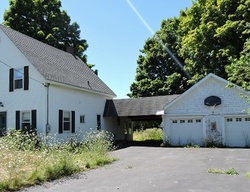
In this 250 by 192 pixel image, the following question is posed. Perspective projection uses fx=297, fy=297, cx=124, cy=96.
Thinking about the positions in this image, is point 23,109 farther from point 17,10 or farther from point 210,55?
point 17,10

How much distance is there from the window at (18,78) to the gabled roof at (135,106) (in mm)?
7551

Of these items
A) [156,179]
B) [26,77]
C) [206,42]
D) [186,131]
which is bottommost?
[156,179]

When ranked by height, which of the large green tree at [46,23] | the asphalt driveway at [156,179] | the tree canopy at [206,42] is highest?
the large green tree at [46,23]

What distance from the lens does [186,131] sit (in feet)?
69.3

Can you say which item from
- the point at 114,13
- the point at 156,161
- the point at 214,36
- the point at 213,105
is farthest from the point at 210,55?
the point at 156,161

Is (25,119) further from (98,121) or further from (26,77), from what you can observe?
(98,121)

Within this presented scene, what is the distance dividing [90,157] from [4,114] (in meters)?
9.33

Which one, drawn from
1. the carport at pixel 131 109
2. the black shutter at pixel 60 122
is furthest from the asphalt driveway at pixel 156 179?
the carport at pixel 131 109

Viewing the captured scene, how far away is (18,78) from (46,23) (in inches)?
779

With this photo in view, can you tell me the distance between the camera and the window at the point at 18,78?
18.8 metres

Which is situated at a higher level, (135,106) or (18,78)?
(18,78)

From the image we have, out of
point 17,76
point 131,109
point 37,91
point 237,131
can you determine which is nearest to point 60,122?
point 37,91

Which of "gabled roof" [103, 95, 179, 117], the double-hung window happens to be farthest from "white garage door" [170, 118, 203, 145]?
the double-hung window

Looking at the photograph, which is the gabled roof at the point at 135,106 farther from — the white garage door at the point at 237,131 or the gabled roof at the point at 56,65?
the white garage door at the point at 237,131
